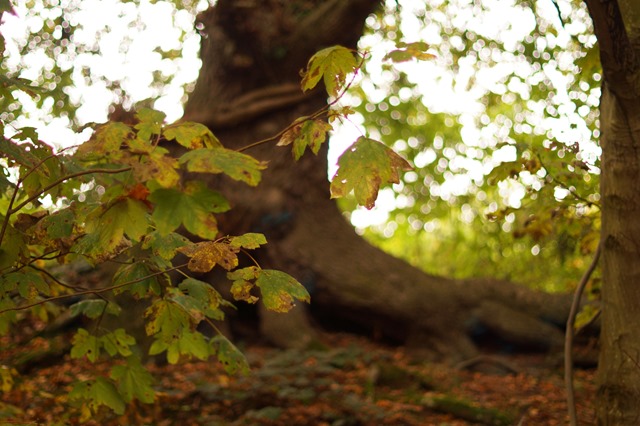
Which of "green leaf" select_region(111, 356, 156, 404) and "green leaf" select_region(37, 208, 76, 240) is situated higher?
"green leaf" select_region(37, 208, 76, 240)

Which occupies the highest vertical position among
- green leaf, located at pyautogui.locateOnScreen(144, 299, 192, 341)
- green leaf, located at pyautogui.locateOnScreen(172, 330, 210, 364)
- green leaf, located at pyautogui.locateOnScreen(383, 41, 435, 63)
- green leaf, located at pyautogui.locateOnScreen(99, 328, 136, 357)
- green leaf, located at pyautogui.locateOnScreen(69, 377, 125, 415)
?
green leaf, located at pyautogui.locateOnScreen(383, 41, 435, 63)

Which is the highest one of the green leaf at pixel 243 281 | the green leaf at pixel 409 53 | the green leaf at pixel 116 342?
the green leaf at pixel 409 53

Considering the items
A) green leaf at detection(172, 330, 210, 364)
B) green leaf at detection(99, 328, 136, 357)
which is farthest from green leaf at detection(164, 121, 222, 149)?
green leaf at detection(99, 328, 136, 357)

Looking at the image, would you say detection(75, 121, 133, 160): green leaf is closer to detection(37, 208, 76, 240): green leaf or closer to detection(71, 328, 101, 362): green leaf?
detection(37, 208, 76, 240): green leaf

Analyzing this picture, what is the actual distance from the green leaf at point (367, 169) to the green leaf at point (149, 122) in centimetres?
56

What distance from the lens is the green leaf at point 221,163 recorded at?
4.88ft

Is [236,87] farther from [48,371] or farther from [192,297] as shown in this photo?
[192,297]

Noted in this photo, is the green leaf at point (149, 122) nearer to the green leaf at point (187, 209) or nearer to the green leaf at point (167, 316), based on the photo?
the green leaf at point (187, 209)

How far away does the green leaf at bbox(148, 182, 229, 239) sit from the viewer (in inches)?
57.9

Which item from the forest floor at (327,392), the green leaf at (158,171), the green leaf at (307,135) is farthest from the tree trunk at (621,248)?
the green leaf at (158,171)

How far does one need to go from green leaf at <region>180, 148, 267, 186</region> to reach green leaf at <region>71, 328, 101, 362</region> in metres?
1.34

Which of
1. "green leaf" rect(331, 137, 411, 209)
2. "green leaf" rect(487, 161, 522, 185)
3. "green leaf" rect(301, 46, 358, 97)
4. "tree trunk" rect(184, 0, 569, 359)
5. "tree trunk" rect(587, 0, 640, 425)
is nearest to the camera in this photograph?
"green leaf" rect(331, 137, 411, 209)

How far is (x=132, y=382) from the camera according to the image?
2.57m

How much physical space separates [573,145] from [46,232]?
2292mm
